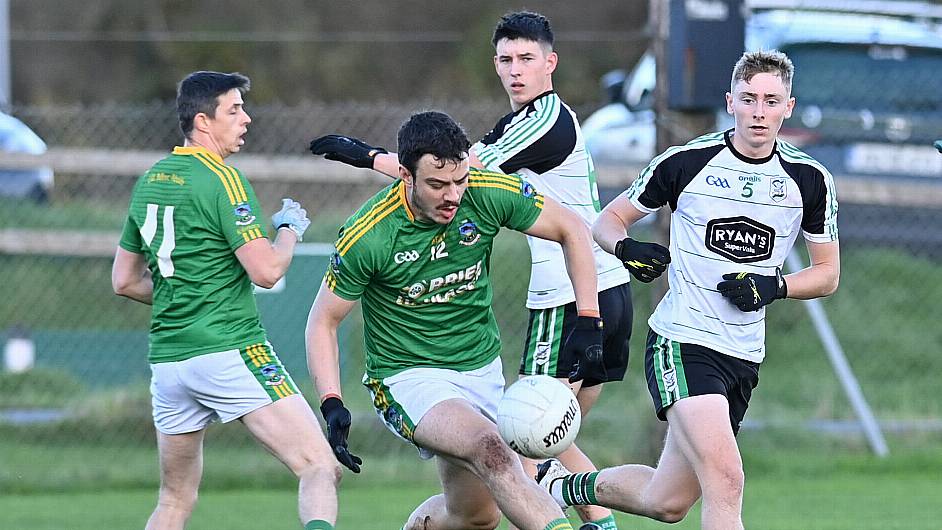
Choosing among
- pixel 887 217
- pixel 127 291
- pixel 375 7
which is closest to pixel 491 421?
pixel 127 291

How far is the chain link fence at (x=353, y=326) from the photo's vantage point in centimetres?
1003

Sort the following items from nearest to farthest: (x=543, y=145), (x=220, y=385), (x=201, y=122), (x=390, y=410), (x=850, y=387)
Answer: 1. (x=390, y=410)
2. (x=220, y=385)
3. (x=201, y=122)
4. (x=543, y=145)
5. (x=850, y=387)

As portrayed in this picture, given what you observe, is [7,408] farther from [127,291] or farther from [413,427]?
[413,427]

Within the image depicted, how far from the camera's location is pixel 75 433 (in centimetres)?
998

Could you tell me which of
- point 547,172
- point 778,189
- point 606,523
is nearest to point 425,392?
point 547,172

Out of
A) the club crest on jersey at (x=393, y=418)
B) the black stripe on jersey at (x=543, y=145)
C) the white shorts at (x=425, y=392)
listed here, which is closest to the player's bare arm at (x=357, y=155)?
the black stripe on jersey at (x=543, y=145)

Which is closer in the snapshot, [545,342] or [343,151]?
[343,151]

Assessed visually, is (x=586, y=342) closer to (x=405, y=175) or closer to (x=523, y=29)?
(x=405, y=175)

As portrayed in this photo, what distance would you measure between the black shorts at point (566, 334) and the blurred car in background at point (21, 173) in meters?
4.75

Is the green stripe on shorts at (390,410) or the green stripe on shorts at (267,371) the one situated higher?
the green stripe on shorts at (267,371)

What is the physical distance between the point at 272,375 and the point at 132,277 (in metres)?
0.86

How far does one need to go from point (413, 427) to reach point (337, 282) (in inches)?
25.3

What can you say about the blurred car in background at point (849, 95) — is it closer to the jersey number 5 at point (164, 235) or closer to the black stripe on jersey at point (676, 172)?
the black stripe on jersey at point (676, 172)

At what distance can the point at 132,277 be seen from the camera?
6457 mm
